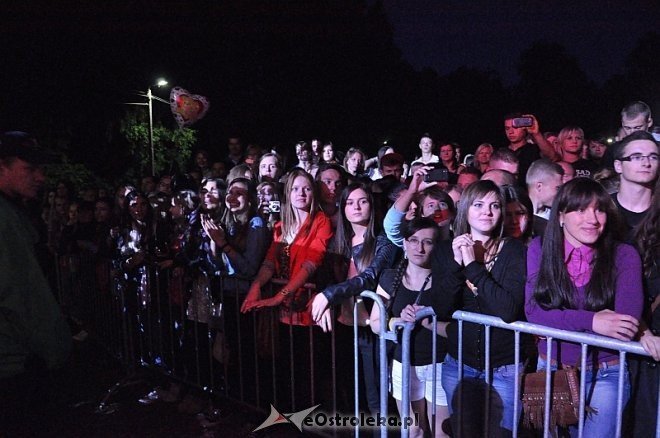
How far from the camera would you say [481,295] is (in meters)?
3.31

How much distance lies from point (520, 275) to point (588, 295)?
0.40m

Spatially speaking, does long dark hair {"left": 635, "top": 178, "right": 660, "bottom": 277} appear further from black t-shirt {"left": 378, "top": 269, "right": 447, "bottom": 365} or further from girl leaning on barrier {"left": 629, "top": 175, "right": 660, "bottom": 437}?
black t-shirt {"left": 378, "top": 269, "right": 447, "bottom": 365}

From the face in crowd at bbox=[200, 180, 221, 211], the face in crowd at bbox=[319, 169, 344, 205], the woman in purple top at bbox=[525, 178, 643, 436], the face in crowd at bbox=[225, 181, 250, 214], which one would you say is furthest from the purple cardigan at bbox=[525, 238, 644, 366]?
the face in crowd at bbox=[200, 180, 221, 211]

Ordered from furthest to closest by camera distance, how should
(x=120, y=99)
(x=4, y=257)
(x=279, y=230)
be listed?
(x=120, y=99), (x=279, y=230), (x=4, y=257)

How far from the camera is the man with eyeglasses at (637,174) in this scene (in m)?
3.78

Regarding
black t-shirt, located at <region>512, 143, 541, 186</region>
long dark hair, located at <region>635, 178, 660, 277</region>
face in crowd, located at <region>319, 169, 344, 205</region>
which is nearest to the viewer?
long dark hair, located at <region>635, 178, 660, 277</region>

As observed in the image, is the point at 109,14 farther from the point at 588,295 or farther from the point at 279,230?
the point at 588,295

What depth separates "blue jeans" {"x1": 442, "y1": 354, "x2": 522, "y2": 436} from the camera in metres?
3.39

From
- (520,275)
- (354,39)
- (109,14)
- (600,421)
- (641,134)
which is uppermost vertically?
(354,39)

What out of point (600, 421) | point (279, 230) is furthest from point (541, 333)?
point (279, 230)

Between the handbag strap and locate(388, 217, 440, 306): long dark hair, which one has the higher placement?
locate(388, 217, 440, 306): long dark hair

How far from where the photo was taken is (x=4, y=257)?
3.34 metres

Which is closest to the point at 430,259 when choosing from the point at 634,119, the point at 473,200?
the point at 473,200

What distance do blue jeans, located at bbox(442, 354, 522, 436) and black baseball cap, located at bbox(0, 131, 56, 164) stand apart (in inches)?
120
